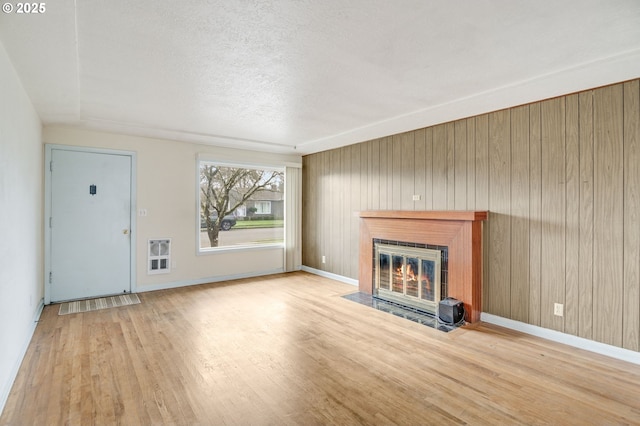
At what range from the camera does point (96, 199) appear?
15.3 ft

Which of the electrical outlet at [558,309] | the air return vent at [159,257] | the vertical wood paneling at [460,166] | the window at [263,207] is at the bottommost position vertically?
the electrical outlet at [558,309]

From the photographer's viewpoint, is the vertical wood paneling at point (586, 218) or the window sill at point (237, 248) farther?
the window sill at point (237, 248)

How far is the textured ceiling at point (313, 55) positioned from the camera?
76.1 inches

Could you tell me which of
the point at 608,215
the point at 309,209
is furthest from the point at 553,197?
the point at 309,209

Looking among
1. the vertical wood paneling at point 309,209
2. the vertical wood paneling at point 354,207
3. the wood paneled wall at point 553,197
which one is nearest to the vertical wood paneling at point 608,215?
the wood paneled wall at point 553,197

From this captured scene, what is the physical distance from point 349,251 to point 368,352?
2.80 metres

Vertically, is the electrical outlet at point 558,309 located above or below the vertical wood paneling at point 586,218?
below

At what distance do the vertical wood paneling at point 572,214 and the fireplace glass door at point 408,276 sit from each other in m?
1.29

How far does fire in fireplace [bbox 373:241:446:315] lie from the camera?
160 inches

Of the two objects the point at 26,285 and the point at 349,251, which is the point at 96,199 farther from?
the point at 349,251

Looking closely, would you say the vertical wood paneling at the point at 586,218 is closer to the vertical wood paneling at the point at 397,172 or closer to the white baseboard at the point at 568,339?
the white baseboard at the point at 568,339

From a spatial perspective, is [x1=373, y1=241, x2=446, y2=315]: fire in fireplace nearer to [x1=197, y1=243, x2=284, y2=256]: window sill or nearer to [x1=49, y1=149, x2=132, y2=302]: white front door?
[x1=197, y1=243, x2=284, y2=256]: window sill

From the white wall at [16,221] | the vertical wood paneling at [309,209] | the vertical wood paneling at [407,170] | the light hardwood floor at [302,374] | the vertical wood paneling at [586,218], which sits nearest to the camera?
the light hardwood floor at [302,374]

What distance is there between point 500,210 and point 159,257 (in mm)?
4978
